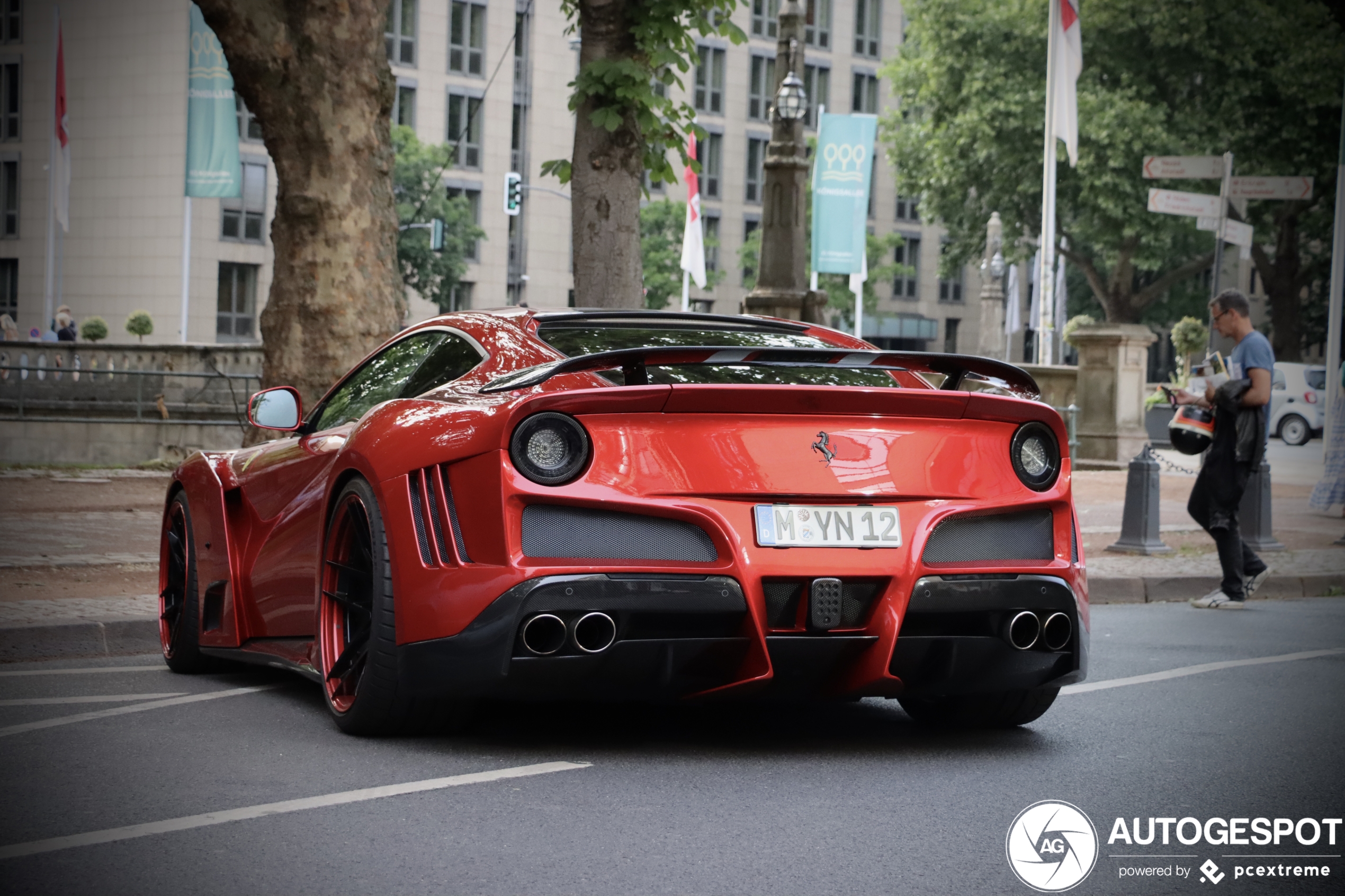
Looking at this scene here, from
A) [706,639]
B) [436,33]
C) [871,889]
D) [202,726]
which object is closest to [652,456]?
[706,639]

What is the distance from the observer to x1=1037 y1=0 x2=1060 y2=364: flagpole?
24.9 metres

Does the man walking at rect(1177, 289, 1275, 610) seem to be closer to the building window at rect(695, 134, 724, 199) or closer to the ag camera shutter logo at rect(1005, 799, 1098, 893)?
A: the ag camera shutter logo at rect(1005, 799, 1098, 893)

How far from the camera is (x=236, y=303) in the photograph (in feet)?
194

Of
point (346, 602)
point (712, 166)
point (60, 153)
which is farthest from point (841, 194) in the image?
point (712, 166)

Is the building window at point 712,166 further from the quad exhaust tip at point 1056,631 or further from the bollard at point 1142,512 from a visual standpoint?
the quad exhaust tip at point 1056,631

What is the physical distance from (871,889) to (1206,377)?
24.1 feet

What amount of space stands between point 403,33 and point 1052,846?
61667mm

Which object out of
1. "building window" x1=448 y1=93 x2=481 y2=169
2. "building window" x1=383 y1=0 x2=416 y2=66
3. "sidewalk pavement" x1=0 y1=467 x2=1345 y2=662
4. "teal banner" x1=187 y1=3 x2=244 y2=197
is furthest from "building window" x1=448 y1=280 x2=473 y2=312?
"sidewalk pavement" x1=0 y1=467 x2=1345 y2=662

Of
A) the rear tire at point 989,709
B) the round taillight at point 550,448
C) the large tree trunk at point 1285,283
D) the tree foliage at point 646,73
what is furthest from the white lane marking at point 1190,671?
the large tree trunk at point 1285,283

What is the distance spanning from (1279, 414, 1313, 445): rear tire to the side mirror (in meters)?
38.4

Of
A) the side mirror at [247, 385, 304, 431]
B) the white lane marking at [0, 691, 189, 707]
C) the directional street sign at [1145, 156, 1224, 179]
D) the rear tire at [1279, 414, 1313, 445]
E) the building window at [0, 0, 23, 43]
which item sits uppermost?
the building window at [0, 0, 23, 43]

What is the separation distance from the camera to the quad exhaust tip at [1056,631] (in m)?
4.89

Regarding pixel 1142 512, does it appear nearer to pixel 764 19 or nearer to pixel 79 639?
pixel 79 639

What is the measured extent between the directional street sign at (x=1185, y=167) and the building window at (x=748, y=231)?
168 ft
